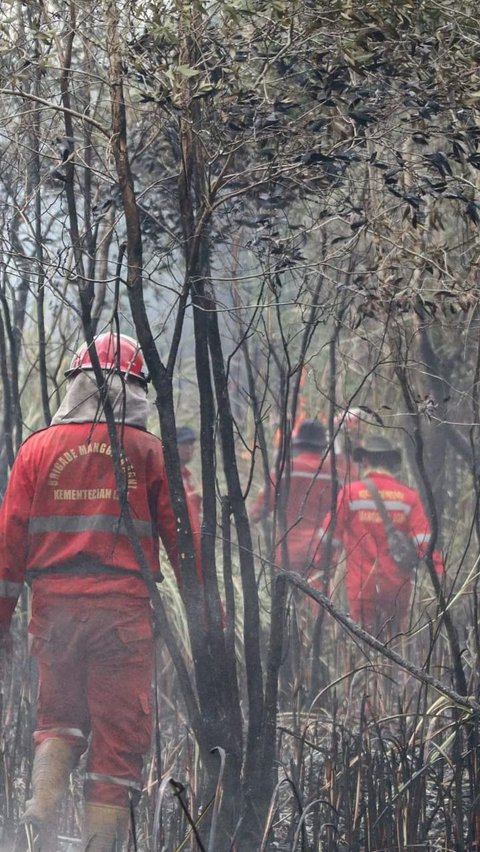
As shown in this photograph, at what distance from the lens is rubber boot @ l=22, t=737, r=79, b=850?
12.1 ft

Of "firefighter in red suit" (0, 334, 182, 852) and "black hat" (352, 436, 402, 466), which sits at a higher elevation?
"black hat" (352, 436, 402, 466)

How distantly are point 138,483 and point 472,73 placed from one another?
67.0 inches

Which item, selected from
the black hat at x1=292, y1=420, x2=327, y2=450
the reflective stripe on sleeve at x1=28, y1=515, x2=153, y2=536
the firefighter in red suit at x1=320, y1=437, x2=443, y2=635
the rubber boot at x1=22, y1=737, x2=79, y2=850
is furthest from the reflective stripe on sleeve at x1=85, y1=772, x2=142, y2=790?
the black hat at x1=292, y1=420, x2=327, y2=450

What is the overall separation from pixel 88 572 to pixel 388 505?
9.63 feet

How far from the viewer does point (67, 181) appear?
3.12 meters

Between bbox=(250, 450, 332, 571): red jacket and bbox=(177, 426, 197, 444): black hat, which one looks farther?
bbox=(177, 426, 197, 444): black hat

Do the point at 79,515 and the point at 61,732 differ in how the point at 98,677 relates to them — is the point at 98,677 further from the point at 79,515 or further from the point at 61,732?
the point at 79,515

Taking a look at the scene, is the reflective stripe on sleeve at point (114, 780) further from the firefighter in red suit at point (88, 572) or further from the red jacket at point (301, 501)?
the red jacket at point (301, 501)

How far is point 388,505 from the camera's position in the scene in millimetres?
6469

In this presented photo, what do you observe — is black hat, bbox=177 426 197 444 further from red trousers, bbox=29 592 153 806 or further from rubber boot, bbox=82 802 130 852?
rubber boot, bbox=82 802 130 852

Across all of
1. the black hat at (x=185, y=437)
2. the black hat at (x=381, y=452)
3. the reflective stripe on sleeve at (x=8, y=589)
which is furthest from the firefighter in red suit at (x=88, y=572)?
the black hat at (x=185, y=437)

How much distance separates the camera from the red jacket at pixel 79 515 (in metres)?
3.83

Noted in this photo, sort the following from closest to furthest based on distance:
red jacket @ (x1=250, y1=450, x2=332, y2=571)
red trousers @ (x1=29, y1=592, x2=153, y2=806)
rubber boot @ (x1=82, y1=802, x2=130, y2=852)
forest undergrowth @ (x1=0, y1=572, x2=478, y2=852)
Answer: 1. forest undergrowth @ (x1=0, y1=572, x2=478, y2=852)
2. rubber boot @ (x1=82, y1=802, x2=130, y2=852)
3. red trousers @ (x1=29, y1=592, x2=153, y2=806)
4. red jacket @ (x1=250, y1=450, x2=332, y2=571)

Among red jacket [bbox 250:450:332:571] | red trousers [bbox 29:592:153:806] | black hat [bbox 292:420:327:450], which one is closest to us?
red trousers [bbox 29:592:153:806]
